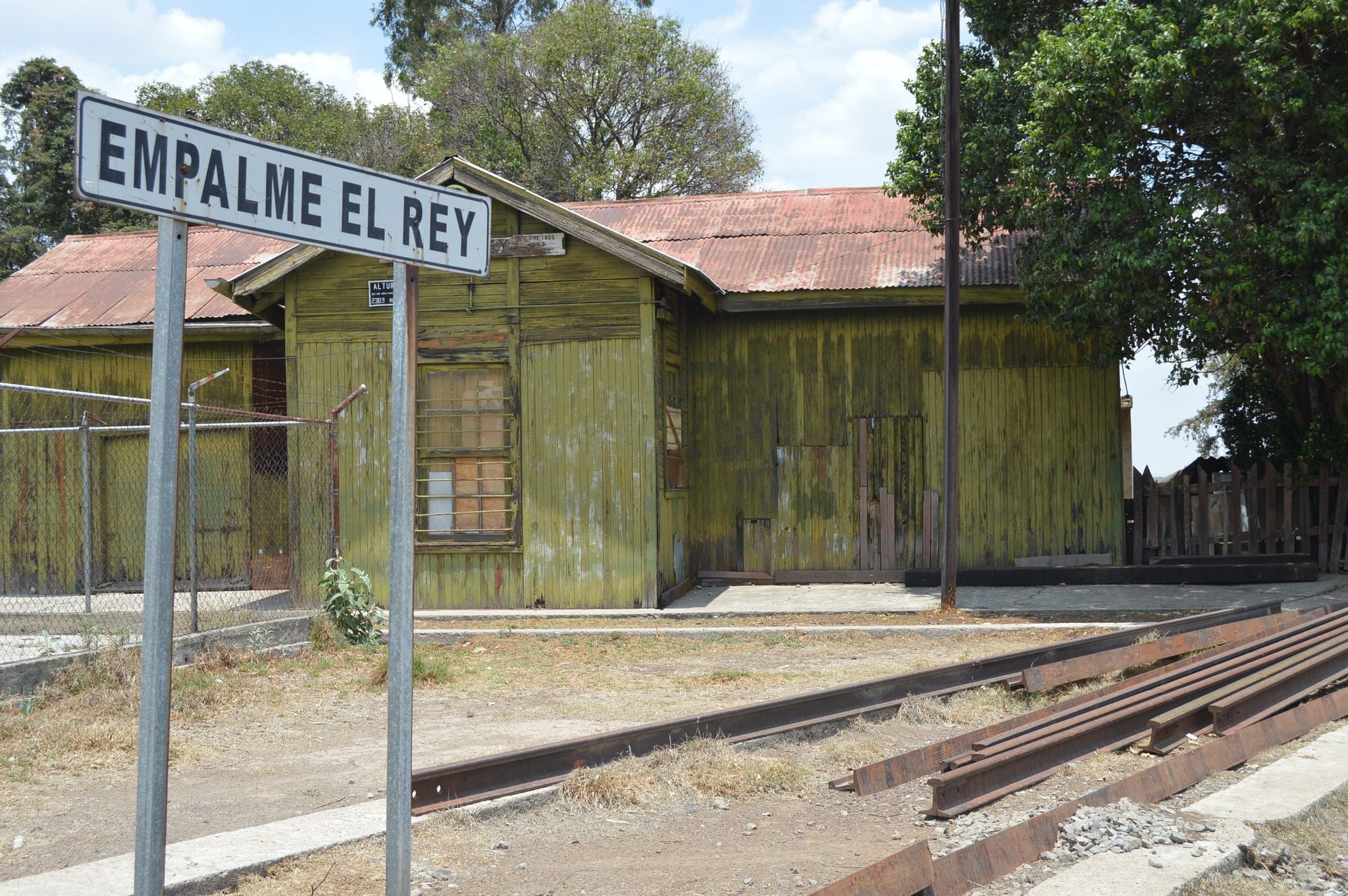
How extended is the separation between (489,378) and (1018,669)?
23.7 feet

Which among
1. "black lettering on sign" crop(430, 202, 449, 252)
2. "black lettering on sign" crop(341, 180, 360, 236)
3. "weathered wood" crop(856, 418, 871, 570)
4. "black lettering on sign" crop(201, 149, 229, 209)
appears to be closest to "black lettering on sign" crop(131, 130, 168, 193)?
"black lettering on sign" crop(201, 149, 229, 209)

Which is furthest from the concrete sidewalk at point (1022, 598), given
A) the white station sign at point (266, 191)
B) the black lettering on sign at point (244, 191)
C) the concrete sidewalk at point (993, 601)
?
the black lettering on sign at point (244, 191)

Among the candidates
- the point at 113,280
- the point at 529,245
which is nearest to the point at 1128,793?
the point at 529,245

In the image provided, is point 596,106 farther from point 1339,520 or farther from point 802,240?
Answer: point 1339,520

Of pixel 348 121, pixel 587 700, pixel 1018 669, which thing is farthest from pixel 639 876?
pixel 348 121

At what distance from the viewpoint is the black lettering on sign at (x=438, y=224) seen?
11.9ft

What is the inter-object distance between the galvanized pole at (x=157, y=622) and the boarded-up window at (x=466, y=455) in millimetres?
10666

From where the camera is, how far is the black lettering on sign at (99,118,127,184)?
2.76 meters

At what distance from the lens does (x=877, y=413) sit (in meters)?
15.1

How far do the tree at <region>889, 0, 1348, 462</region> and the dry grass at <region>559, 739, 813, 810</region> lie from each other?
7.97 m

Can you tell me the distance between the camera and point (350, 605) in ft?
35.3

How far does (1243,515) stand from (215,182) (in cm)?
1475

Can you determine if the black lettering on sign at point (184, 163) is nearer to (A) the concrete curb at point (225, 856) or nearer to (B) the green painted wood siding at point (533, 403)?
(A) the concrete curb at point (225, 856)

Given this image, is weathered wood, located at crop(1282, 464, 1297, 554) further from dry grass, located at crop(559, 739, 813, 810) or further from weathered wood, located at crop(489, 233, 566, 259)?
dry grass, located at crop(559, 739, 813, 810)
